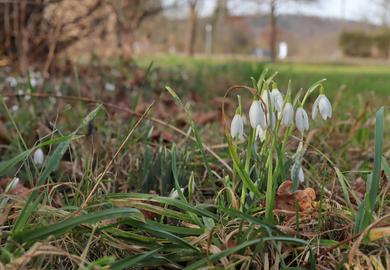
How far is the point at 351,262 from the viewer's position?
3.78 feet

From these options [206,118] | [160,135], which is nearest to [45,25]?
[206,118]

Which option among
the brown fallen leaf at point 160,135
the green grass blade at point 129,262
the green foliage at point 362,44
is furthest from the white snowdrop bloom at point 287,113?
the green foliage at point 362,44

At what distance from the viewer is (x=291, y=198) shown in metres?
1.43

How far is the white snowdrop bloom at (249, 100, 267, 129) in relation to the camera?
1.29 meters

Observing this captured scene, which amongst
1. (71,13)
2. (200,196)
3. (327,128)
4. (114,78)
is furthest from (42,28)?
(200,196)

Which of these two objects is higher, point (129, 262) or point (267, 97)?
point (267, 97)

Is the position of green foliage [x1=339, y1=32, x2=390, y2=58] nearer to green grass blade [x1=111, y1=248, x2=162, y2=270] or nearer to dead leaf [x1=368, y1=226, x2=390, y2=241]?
dead leaf [x1=368, y1=226, x2=390, y2=241]

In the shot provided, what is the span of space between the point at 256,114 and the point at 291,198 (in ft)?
0.90

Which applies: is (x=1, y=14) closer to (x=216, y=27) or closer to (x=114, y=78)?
(x=114, y=78)

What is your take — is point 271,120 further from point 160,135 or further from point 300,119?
point 160,135

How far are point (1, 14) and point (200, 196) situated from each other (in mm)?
4844

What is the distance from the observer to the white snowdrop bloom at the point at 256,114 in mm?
1285

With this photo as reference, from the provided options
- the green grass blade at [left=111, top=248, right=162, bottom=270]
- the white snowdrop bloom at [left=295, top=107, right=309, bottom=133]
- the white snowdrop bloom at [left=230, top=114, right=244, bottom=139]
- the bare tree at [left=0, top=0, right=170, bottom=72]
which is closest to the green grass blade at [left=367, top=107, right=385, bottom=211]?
the white snowdrop bloom at [left=295, top=107, right=309, bottom=133]

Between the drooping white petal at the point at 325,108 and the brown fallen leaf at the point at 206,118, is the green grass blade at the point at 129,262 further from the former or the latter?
the brown fallen leaf at the point at 206,118
